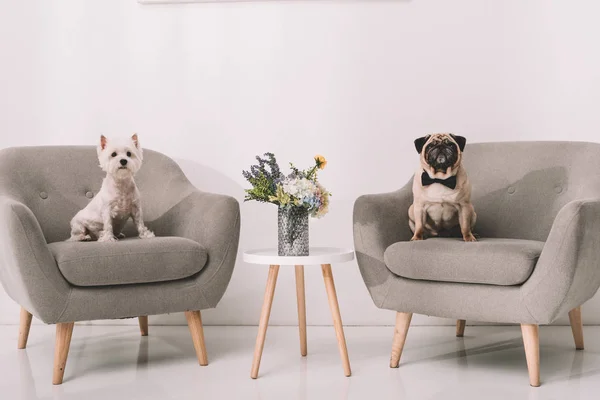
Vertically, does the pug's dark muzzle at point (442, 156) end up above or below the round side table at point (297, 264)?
above

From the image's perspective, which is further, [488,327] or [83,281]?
[488,327]

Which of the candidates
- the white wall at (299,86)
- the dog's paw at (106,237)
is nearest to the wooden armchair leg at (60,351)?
the dog's paw at (106,237)

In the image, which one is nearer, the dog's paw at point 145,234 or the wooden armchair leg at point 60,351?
the wooden armchair leg at point 60,351

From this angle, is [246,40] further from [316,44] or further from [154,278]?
[154,278]

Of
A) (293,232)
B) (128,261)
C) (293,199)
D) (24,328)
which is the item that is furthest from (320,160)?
(24,328)

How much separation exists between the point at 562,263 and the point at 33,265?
2.03 meters

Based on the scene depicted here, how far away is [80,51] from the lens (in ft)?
13.4

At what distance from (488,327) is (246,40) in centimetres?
213

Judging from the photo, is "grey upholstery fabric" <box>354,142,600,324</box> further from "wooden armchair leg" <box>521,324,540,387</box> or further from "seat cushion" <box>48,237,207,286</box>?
"seat cushion" <box>48,237,207,286</box>

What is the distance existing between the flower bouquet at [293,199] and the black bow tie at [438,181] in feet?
1.73

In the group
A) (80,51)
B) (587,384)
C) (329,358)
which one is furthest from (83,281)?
(587,384)

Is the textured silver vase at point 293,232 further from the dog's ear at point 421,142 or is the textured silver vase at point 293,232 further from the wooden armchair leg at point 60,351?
the wooden armchair leg at point 60,351

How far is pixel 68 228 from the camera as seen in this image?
3438mm

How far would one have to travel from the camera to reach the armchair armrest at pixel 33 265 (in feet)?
9.02
